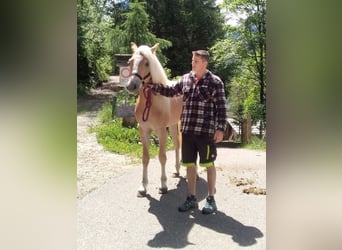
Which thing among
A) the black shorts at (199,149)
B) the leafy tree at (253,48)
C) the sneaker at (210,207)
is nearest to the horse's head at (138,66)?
the black shorts at (199,149)

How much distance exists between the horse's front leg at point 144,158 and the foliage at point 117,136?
6 centimetres

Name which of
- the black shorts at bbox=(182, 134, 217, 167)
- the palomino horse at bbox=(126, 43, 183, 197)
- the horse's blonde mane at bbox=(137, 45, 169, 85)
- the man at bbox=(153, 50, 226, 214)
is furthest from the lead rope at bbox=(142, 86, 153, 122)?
the black shorts at bbox=(182, 134, 217, 167)

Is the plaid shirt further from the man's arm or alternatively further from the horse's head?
the horse's head

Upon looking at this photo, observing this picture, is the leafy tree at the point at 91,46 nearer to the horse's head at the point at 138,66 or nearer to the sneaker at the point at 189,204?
the horse's head at the point at 138,66

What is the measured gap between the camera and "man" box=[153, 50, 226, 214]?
2154 millimetres

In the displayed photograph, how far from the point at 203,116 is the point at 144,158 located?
635mm

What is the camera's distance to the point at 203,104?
219 cm

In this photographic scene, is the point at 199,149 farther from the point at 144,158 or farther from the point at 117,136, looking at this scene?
the point at 117,136

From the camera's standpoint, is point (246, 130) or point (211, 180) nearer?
point (246, 130)

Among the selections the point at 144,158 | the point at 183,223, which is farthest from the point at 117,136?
the point at 183,223

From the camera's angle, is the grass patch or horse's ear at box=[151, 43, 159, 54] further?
horse's ear at box=[151, 43, 159, 54]

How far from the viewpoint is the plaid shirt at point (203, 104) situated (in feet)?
7.07

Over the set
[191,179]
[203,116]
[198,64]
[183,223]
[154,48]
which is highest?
[154,48]
